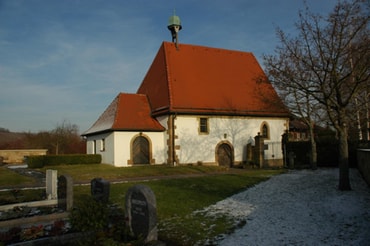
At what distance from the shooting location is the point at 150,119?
2522cm

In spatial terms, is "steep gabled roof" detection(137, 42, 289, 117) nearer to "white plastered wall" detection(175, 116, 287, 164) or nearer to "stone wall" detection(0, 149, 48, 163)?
"white plastered wall" detection(175, 116, 287, 164)

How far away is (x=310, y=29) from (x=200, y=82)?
563 inches

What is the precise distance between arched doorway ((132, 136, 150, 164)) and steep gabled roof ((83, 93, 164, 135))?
36.2 inches

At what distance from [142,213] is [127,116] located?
18705 mm

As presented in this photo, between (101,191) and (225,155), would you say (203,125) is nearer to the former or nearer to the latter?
(225,155)

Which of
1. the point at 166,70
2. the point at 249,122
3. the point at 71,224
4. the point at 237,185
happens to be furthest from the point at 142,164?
the point at 71,224

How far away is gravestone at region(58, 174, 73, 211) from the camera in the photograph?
29.7 ft

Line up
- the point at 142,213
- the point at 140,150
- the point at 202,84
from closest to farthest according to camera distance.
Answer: the point at 142,213 → the point at 140,150 → the point at 202,84

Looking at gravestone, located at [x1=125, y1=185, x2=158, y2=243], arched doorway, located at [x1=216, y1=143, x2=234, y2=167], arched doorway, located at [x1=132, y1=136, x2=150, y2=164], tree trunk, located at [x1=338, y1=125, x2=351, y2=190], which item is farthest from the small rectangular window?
gravestone, located at [x1=125, y1=185, x2=158, y2=243]

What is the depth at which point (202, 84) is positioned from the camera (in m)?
26.3

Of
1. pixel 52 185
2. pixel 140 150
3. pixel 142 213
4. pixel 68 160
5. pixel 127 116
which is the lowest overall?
pixel 142 213

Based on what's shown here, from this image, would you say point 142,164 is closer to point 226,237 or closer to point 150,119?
point 150,119

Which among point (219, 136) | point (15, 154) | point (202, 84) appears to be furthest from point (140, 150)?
point (15, 154)

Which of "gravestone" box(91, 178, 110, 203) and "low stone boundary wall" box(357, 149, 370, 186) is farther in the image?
"low stone boundary wall" box(357, 149, 370, 186)
